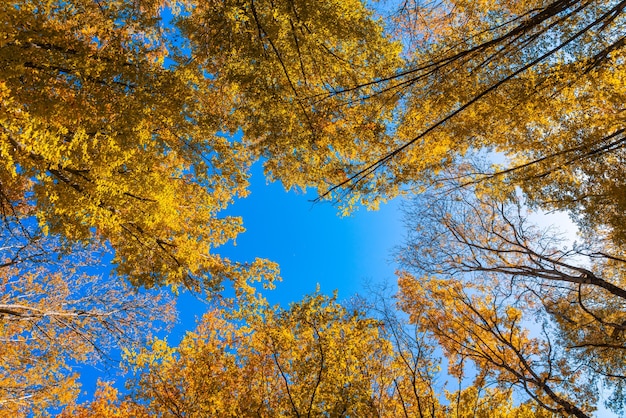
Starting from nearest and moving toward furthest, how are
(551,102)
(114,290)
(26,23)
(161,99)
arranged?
1. (26,23)
2. (161,99)
3. (551,102)
4. (114,290)

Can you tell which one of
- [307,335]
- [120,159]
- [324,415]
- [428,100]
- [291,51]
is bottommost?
[324,415]

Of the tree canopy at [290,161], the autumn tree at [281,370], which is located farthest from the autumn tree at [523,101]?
the autumn tree at [281,370]

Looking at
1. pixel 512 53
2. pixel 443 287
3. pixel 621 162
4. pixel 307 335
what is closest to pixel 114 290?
pixel 307 335

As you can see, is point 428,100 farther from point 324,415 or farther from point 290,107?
point 324,415

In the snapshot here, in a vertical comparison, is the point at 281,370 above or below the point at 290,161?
below

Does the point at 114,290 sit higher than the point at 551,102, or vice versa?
the point at 551,102

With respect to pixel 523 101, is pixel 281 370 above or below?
below

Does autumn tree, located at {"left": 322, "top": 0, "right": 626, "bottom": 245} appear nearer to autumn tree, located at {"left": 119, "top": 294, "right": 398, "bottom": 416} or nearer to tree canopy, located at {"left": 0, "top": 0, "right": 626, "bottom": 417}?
tree canopy, located at {"left": 0, "top": 0, "right": 626, "bottom": 417}

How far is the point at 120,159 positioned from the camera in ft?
11.6

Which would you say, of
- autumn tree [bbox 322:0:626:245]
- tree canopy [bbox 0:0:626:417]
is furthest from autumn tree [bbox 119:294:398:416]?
autumn tree [bbox 322:0:626:245]

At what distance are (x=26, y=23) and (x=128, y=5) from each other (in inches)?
48.3

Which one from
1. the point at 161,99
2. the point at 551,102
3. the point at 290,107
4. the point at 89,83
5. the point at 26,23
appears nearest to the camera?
the point at 26,23

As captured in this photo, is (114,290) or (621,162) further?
(114,290)

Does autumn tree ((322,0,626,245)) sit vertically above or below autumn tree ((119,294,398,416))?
above
